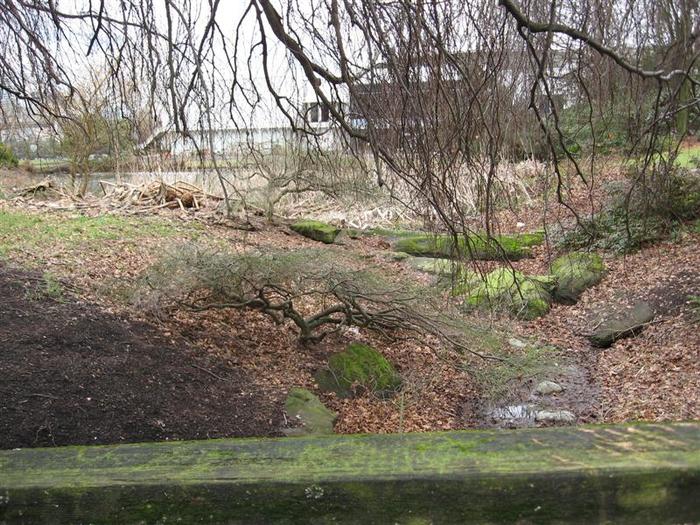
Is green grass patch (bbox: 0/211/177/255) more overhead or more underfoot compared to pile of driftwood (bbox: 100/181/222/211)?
more underfoot

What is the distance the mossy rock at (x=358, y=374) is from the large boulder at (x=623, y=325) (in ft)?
11.8

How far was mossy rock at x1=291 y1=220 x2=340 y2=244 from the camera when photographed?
15.8 meters

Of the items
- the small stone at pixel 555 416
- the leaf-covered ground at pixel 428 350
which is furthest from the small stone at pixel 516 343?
the small stone at pixel 555 416

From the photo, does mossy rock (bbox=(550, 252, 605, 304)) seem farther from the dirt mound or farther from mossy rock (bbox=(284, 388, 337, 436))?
the dirt mound

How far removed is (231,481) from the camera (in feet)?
6.94

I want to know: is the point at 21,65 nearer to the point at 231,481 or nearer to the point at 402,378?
the point at 231,481

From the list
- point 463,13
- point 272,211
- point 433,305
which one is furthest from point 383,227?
point 463,13

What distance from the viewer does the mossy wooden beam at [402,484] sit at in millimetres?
2014

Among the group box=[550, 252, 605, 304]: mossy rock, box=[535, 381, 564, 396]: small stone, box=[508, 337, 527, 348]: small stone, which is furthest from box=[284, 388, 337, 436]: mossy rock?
box=[550, 252, 605, 304]: mossy rock

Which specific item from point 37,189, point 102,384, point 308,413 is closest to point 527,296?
point 308,413

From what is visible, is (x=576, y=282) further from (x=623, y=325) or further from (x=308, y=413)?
(x=308, y=413)

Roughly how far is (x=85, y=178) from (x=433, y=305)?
1193 centimetres

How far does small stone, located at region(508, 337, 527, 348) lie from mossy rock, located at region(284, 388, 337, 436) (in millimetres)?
2824

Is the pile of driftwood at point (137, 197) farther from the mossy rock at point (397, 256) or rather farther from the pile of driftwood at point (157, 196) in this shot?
the mossy rock at point (397, 256)
